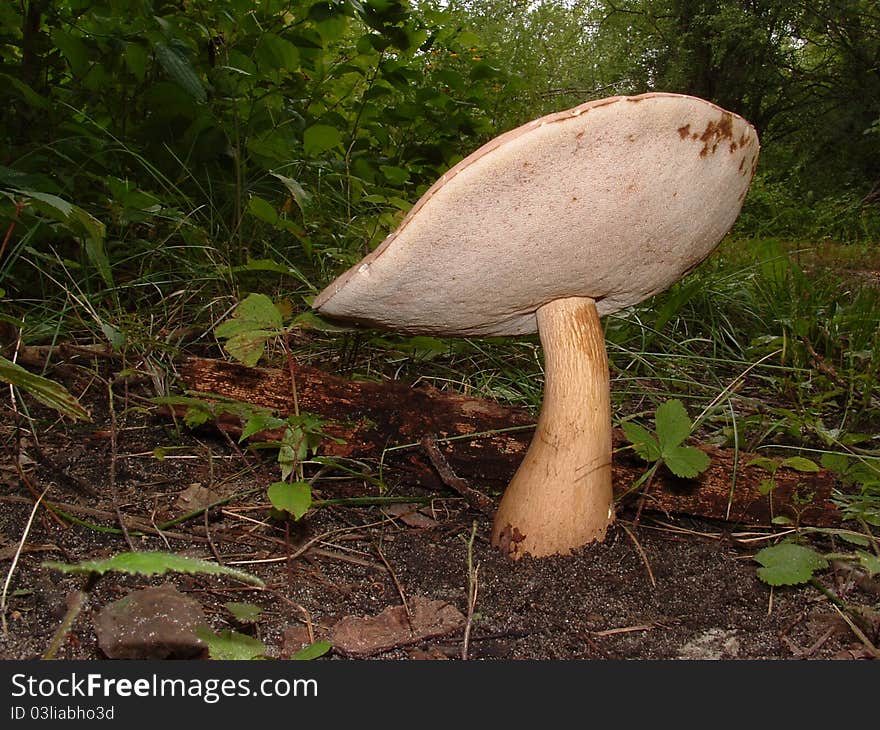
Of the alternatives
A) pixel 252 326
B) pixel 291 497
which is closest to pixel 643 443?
pixel 291 497

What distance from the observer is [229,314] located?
241cm

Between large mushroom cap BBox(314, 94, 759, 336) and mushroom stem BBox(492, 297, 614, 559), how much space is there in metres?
0.14

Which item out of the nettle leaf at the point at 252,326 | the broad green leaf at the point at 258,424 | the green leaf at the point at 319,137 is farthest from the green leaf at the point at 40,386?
the green leaf at the point at 319,137

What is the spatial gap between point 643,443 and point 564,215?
602mm

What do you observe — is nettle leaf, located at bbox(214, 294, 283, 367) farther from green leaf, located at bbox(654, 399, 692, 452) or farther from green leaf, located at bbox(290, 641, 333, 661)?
green leaf, located at bbox(654, 399, 692, 452)

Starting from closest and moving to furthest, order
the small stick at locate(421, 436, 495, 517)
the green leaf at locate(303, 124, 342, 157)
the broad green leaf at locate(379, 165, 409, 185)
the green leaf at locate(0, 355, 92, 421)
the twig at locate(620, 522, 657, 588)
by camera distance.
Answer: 1. the green leaf at locate(0, 355, 92, 421)
2. the twig at locate(620, 522, 657, 588)
3. the small stick at locate(421, 436, 495, 517)
4. the green leaf at locate(303, 124, 342, 157)
5. the broad green leaf at locate(379, 165, 409, 185)

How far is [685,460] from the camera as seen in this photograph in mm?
1474

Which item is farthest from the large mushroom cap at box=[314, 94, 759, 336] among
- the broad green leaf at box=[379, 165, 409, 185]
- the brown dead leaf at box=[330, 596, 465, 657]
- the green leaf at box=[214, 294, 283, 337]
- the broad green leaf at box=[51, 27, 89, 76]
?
the broad green leaf at box=[379, 165, 409, 185]

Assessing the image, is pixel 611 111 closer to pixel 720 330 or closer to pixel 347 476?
pixel 347 476

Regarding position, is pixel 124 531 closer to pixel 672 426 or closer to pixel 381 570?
pixel 381 570

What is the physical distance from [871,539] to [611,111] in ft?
3.77

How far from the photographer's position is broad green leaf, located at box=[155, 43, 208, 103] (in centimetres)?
200

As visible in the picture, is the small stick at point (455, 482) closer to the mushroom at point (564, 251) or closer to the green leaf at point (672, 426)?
the mushroom at point (564, 251)

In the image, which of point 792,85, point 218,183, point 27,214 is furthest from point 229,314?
point 792,85
